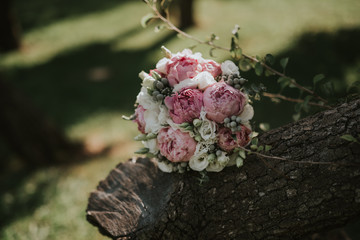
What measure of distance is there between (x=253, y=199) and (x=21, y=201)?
3.17 meters

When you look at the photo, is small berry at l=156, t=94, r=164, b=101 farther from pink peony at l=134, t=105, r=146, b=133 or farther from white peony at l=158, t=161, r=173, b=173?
white peony at l=158, t=161, r=173, b=173

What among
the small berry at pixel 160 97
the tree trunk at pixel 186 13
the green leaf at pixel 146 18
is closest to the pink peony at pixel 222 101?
the small berry at pixel 160 97

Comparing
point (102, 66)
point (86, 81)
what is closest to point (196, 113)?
point (86, 81)

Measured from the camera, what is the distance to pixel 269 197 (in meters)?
1.58

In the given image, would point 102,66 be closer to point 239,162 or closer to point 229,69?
point 229,69

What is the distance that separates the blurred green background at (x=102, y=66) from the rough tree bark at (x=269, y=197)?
1.27ft

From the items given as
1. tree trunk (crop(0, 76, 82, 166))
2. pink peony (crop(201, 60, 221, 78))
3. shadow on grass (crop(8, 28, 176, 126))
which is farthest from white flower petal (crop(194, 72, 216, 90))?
shadow on grass (crop(8, 28, 176, 126))

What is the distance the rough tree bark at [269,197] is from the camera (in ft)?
4.83

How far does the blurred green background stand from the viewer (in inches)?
145

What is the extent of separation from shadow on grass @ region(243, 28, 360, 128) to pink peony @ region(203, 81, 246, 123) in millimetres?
A: 2888

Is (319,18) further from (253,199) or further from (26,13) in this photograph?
(26,13)

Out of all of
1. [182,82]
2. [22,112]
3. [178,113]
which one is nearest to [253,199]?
[178,113]

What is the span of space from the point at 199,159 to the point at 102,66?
20.0 feet

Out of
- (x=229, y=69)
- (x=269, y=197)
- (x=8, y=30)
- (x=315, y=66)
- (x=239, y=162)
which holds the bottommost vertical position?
(x=269, y=197)
